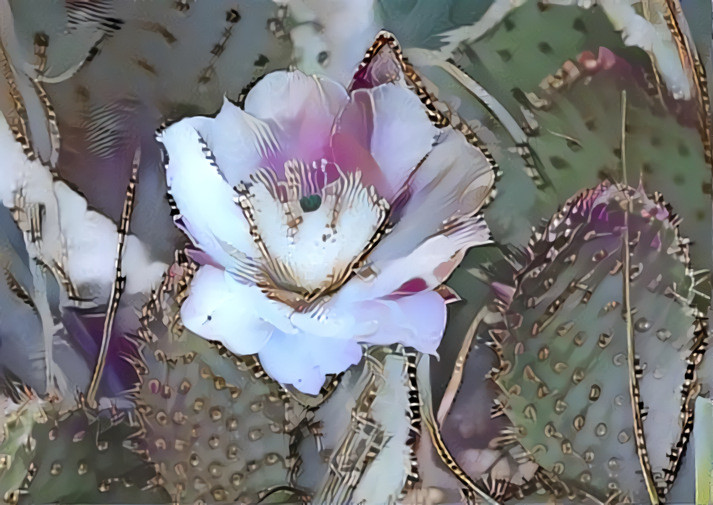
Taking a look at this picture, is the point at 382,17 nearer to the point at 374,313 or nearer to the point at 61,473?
the point at 374,313

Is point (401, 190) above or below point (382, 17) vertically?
below

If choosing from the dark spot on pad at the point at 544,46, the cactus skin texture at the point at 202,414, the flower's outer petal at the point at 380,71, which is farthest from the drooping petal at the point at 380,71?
the cactus skin texture at the point at 202,414

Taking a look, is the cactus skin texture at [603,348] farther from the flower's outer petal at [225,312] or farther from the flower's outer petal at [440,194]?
the flower's outer petal at [225,312]

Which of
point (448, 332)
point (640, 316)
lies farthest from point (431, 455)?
point (640, 316)

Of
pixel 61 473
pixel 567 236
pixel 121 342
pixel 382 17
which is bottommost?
pixel 61 473

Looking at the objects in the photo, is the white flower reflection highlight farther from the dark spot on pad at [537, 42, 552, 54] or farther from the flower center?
the dark spot on pad at [537, 42, 552, 54]

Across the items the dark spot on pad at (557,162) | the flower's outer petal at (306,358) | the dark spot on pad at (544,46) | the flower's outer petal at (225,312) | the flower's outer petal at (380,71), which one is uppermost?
the dark spot on pad at (544,46)

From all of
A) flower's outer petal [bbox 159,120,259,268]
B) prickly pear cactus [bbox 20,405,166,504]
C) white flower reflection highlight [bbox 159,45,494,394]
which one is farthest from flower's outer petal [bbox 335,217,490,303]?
prickly pear cactus [bbox 20,405,166,504]
